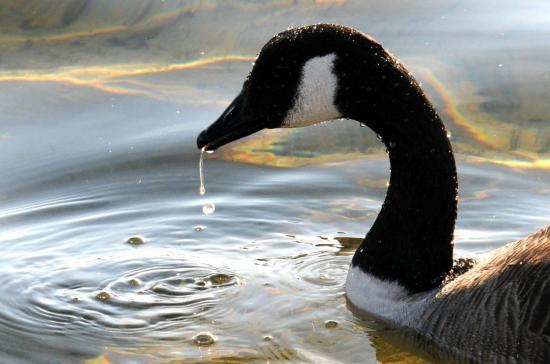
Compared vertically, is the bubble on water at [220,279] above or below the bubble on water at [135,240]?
below

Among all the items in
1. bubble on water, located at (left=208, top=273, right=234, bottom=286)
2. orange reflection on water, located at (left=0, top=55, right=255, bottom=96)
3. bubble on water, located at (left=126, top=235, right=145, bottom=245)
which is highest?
orange reflection on water, located at (left=0, top=55, right=255, bottom=96)

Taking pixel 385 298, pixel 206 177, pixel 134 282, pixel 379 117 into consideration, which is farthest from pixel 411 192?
pixel 206 177

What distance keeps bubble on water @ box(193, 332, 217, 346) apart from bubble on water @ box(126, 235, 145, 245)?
4.59 feet

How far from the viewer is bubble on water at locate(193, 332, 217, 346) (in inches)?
238

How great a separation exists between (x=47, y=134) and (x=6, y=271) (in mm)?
2220

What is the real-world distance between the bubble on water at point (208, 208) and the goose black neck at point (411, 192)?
4.89 ft

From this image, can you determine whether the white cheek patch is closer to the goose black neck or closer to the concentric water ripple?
the goose black neck

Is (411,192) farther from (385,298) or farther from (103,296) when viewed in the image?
(103,296)

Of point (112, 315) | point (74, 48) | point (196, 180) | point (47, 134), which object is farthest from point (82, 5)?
point (112, 315)

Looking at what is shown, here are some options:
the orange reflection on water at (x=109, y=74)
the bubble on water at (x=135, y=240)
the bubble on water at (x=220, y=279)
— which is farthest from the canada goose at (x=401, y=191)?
the orange reflection on water at (x=109, y=74)

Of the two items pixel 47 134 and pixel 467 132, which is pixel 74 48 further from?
pixel 467 132

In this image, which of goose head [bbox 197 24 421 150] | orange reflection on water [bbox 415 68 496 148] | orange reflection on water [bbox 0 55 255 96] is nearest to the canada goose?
goose head [bbox 197 24 421 150]

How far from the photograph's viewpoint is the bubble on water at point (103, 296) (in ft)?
21.5

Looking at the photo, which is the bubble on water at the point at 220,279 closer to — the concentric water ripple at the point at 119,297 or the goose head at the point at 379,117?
the concentric water ripple at the point at 119,297
